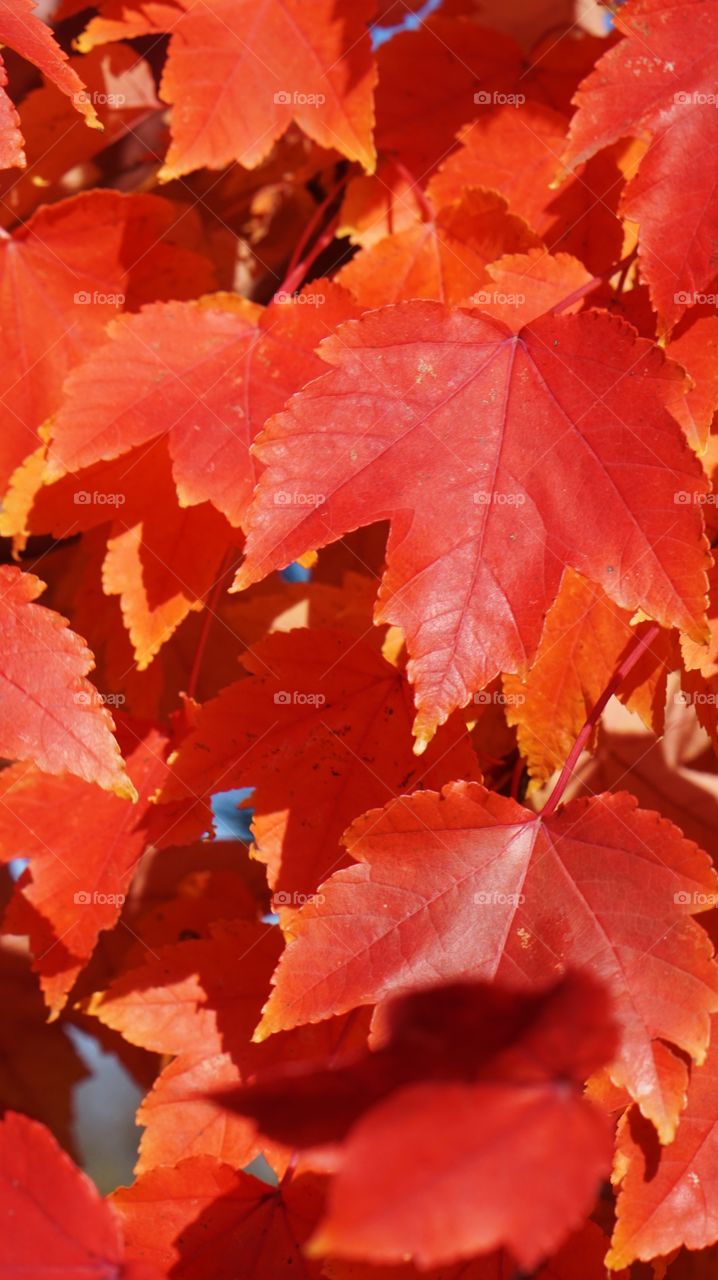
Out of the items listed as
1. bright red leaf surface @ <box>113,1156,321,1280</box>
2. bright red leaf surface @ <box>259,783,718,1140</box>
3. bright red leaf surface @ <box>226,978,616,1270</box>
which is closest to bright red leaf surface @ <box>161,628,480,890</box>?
bright red leaf surface @ <box>259,783,718,1140</box>

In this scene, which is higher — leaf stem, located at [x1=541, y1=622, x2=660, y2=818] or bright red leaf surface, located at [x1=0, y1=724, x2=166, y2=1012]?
leaf stem, located at [x1=541, y1=622, x2=660, y2=818]

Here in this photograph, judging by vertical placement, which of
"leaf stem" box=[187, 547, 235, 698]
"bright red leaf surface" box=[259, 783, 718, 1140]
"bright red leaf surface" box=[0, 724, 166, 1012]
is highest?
"leaf stem" box=[187, 547, 235, 698]

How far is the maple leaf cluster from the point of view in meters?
0.72

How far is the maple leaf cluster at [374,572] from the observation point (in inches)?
28.2

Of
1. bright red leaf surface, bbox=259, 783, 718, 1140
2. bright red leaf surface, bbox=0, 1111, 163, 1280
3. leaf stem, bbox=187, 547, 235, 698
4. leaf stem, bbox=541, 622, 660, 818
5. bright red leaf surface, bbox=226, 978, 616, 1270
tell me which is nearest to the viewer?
bright red leaf surface, bbox=226, 978, 616, 1270

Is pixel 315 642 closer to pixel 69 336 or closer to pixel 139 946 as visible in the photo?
pixel 69 336

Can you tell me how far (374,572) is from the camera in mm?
1188

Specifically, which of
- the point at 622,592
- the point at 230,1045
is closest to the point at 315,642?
the point at 622,592

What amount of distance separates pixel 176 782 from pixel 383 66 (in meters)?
0.77

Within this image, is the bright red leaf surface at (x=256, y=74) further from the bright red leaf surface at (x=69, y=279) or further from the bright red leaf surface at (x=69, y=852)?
the bright red leaf surface at (x=69, y=852)

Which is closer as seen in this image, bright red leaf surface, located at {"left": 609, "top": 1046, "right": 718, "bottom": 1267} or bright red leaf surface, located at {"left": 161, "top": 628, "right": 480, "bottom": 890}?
bright red leaf surface, located at {"left": 609, "top": 1046, "right": 718, "bottom": 1267}

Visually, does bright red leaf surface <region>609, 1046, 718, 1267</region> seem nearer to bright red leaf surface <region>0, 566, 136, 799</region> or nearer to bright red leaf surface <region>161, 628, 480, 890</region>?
bright red leaf surface <region>161, 628, 480, 890</region>

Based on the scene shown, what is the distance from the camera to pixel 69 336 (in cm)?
101

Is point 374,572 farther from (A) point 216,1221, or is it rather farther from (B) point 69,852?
(A) point 216,1221
